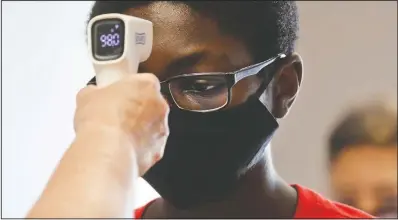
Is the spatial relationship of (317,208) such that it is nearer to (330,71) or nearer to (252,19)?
(252,19)

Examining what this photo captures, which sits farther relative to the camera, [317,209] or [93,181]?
[317,209]

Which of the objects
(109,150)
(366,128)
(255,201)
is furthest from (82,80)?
(109,150)

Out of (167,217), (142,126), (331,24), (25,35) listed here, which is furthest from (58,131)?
(142,126)

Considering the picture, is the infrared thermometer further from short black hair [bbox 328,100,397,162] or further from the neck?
short black hair [bbox 328,100,397,162]

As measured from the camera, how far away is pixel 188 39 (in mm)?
634

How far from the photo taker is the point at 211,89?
0.60m

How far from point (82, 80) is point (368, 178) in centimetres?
83

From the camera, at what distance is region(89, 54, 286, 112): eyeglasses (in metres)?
0.59

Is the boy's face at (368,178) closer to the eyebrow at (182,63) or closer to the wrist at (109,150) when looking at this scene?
the eyebrow at (182,63)

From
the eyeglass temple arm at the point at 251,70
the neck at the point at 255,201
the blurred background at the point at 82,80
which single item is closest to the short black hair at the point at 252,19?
the eyeglass temple arm at the point at 251,70

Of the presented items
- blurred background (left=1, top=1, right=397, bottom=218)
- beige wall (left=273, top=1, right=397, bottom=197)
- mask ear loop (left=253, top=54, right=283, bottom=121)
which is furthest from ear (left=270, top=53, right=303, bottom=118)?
beige wall (left=273, top=1, right=397, bottom=197)

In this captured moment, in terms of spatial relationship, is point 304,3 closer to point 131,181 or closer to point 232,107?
point 232,107

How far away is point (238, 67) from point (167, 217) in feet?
0.88

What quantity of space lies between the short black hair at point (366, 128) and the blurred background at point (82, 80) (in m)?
0.02
